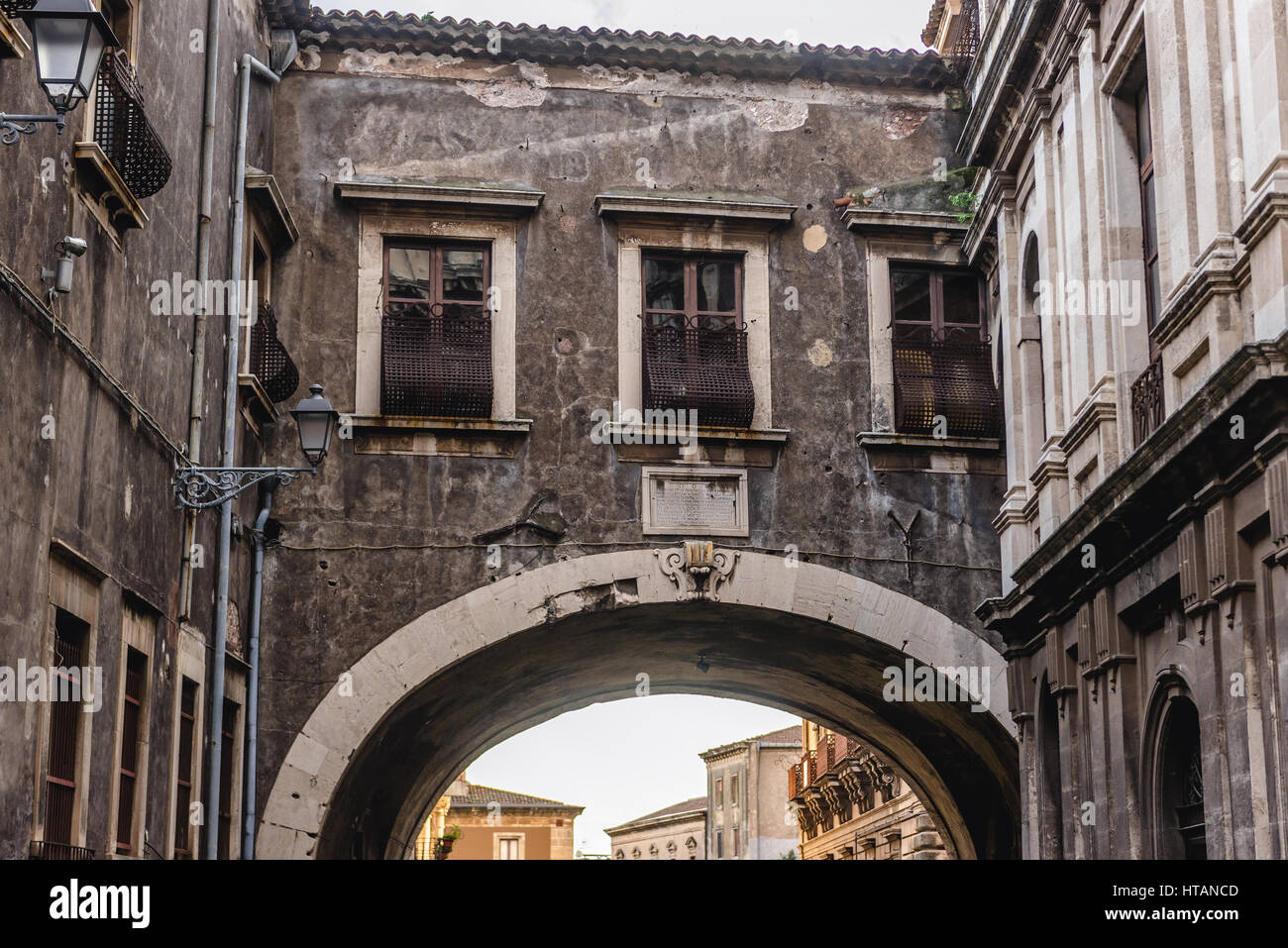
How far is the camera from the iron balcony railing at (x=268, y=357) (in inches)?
628

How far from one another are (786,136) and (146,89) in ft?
23.2

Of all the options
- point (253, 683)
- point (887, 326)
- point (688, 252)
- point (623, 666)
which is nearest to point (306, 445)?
point (253, 683)

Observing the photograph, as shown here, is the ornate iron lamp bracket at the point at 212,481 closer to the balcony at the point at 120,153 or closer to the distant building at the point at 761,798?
the balcony at the point at 120,153

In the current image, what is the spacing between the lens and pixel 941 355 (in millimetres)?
17453

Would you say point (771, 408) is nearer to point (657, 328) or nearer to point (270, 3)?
point (657, 328)

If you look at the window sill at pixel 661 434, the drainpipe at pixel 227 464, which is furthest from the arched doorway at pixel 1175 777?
the drainpipe at pixel 227 464

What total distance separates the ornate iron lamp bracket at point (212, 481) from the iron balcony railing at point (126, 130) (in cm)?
193

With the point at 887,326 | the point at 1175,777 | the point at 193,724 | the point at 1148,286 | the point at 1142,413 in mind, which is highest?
the point at 887,326

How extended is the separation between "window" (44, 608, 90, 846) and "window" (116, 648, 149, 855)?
0.99 metres

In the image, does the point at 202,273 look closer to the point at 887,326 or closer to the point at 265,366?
the point at 265,366

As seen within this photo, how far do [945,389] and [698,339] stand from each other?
7.79 feet

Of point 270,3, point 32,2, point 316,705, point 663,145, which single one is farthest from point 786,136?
point 32,2

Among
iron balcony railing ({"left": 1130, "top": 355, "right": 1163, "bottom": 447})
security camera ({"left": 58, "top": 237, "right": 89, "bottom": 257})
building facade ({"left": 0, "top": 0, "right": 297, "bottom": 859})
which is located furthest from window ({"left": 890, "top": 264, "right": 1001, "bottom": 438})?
security camera ({"left": 58, "top": 237, "right": 89, "bottom": 257})

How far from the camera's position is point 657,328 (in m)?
17.2
